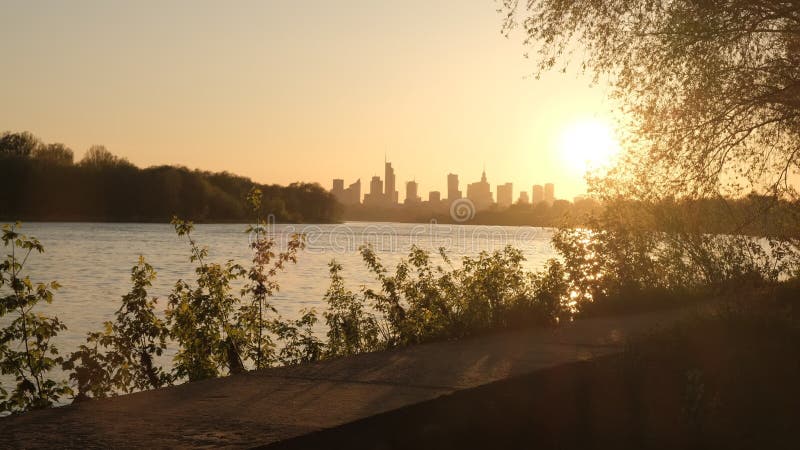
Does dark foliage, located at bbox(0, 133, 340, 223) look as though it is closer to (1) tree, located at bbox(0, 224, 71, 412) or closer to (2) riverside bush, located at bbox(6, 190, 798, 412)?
(2) riverside bush, located at bbox(6, 190, 798, 412)

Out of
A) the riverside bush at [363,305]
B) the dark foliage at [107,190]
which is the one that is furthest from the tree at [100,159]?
the riverside bush at [363,305]

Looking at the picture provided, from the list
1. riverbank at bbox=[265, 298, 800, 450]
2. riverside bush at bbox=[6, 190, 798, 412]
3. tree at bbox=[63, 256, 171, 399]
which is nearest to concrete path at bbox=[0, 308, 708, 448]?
riverbank at bbox=[265, 298, 800, 450]

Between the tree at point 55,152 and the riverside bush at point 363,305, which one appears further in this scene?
the tree at point 55,152

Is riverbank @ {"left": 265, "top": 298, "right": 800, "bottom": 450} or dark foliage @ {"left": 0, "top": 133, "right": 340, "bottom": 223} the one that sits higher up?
dark foliage @ {"left": 0, "top": 133, "right": 340, "bottom": 223}

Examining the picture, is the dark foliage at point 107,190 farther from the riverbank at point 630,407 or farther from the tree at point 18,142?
the riverbank at point 630,407

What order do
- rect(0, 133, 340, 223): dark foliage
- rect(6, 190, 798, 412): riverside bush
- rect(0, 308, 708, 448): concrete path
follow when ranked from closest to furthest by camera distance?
rect(0, 308, 708, 448): concrete path → rect(6, 190, 798, 412): riverside bush → rect(0, 133, 340, 223): dark foliage

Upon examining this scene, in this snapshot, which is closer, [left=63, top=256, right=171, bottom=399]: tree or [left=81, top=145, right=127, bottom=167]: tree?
[left=63, top=256, right=171, bottom=399]: tree

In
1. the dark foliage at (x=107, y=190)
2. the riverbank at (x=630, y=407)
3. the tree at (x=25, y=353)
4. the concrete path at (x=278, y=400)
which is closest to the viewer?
the concrete path at (x=278, y=400)

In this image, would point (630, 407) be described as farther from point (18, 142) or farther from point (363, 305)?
point (18, 142)

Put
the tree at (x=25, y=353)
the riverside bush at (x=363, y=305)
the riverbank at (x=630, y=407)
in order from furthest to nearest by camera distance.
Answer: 1. the riverside bush at (x=363, y=305)
2. the tree at (x=25, y=353)
3. the riverbank at (x=630, y=407)

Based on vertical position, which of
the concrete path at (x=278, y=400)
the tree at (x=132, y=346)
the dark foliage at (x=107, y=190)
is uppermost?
the dark foliage at (x=107, y=190)

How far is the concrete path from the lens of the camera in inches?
159

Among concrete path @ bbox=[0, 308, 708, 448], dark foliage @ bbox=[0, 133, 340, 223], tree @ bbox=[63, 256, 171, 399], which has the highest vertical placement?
dark foliage @ bbox=[0, 133, 340, 223]

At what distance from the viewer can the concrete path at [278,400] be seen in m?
4.04
